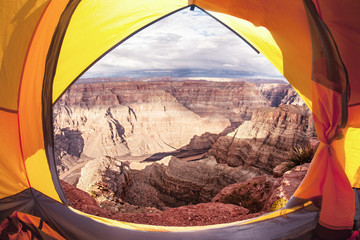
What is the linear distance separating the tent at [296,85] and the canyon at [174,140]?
244 cm

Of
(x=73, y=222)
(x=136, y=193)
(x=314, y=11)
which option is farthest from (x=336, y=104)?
(x=136, y=193)

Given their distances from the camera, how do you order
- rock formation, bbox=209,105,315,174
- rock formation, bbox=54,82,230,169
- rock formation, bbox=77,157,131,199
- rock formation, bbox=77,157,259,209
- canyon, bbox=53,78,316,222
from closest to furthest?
rock formation, bbox=77,157,131,199 < canyon, bbox=53,78,316,222 < rock formation, bbox=77,157,259,209 < rock formation, bbox=209,105,315,174 < rock formation, bbox=54,82,230,169

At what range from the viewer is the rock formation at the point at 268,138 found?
73.8ft

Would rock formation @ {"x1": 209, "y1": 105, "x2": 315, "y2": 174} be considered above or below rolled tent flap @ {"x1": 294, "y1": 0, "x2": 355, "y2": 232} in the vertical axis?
below

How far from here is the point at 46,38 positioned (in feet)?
8.80

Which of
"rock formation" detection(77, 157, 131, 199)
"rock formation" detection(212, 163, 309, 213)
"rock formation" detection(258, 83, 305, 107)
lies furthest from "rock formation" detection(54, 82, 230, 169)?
"rock formation" detection(212, 163, 309, 213)

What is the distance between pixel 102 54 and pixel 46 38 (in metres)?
1.46

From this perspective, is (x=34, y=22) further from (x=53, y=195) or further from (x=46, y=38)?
(x=53, y=195)

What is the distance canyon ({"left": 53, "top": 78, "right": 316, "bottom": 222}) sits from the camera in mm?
12170

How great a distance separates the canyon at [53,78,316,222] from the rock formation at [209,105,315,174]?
0.12m

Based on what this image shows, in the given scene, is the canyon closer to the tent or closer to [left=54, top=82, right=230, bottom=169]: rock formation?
[left=54, top=82, right=230, bottom=169]: rock formation

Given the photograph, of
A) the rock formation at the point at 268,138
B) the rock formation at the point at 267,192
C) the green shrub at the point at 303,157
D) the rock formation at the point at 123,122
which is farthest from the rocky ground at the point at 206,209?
the rock formation at the point at 123,122

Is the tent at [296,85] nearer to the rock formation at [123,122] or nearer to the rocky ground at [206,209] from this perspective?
the rocky ground at [206,209]

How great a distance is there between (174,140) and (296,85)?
5949cm
